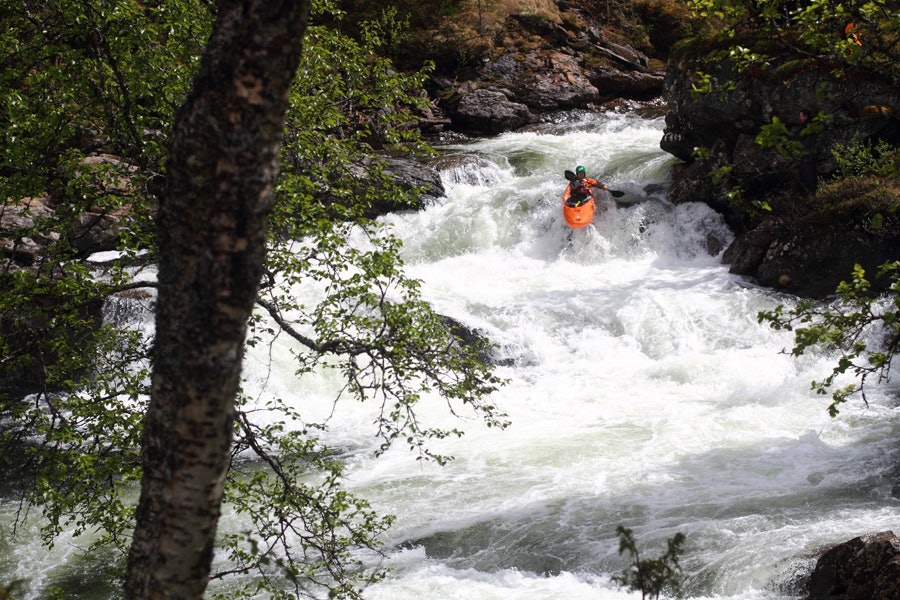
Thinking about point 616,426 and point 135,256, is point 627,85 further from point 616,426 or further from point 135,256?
point 135,256

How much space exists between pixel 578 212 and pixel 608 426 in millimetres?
6862

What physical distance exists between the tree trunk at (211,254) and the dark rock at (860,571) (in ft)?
14.2

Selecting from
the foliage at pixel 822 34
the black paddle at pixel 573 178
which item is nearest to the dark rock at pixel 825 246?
the black paddle at pixel 573 178

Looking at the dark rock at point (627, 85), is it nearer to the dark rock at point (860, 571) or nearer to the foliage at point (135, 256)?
the foliage at point (135, 256)

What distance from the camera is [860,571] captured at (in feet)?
16.6

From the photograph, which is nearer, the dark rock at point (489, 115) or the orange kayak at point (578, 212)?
the orange kayak at point (578, 212)

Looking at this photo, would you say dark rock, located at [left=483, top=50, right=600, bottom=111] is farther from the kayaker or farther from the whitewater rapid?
the kayaker

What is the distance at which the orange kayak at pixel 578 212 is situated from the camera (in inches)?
634

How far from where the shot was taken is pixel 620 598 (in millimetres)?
6020

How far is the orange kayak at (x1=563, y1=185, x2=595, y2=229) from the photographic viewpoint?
52.8ft

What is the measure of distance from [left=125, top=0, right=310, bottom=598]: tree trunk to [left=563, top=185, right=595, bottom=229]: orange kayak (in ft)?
47.3

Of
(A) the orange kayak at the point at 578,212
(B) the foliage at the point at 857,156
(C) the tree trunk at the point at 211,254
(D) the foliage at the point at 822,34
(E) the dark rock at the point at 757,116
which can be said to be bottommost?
(C) the tree trunk at the point at 211,254

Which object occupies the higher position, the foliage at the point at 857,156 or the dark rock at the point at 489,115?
the dark rock at the point at 489,115

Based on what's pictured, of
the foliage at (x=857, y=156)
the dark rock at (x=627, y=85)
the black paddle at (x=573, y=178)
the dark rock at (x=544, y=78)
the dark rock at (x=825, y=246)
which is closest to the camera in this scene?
the dark rock at (x=825, y=246)
